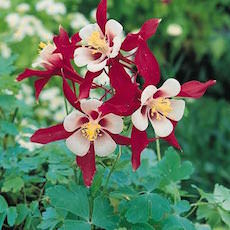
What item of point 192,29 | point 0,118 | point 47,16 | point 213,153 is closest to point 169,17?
point 192,29

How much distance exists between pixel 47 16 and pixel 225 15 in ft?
6.29

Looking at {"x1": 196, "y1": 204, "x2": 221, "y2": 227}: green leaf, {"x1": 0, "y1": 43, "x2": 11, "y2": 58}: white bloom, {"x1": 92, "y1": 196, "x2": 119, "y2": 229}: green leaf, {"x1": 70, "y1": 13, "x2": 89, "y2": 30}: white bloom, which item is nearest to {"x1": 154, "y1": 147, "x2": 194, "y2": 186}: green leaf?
{"x1": 196, "y1": 204, "x2": 221, "y2": 227}: green leaf

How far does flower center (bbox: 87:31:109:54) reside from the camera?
143 cm

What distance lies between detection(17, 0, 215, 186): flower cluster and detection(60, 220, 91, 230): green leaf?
0.09 m

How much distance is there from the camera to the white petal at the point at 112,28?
144 centimetres

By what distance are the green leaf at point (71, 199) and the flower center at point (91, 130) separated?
5.6 inches

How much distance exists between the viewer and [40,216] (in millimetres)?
1616

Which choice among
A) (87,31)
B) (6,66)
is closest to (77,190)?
(87,31)

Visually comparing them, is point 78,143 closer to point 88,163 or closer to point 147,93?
point 88,163

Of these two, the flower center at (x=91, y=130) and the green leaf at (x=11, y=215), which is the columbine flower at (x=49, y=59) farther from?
the green leaf at (x=11, y=215)

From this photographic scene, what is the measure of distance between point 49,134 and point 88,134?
86 mm

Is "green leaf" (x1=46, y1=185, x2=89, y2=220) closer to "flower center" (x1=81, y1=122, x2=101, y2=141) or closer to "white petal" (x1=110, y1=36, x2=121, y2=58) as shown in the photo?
"flower center" (x1=81, y1=122, x2=101, y2=141)

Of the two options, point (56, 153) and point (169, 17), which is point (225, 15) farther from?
point (56, 153)

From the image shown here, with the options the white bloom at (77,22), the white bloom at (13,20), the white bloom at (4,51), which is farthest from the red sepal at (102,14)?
the white bloom at (77,22)
